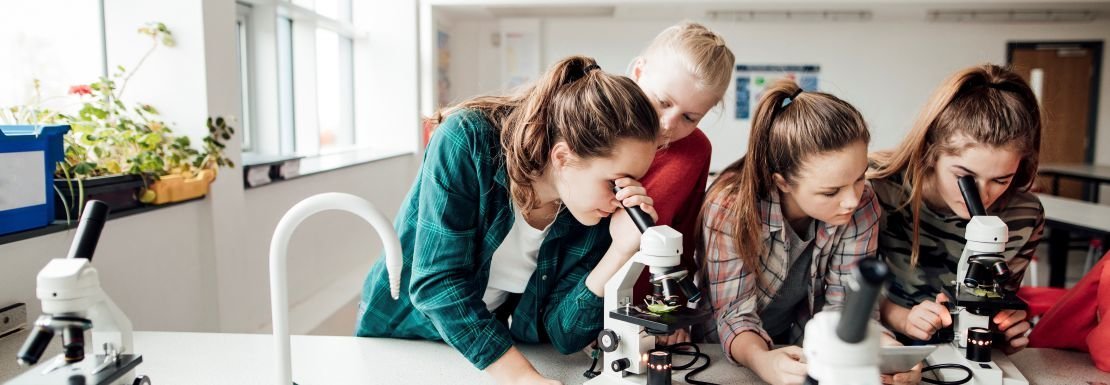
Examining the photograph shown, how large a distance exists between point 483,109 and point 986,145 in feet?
3.38

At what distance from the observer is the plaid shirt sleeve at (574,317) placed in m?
1.29

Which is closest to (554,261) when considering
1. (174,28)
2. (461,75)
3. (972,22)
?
(174,28)

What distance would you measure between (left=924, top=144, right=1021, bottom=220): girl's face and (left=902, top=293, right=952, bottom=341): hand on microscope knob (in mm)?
224

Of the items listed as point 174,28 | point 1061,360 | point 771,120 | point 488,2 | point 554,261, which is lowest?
point 1061,360

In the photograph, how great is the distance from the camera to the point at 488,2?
4.55 m

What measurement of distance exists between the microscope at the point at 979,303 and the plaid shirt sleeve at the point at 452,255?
803 millimetres

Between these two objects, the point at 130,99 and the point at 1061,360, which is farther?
the point at 130,99

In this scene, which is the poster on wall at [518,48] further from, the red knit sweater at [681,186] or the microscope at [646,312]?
the microscope at [646,312]

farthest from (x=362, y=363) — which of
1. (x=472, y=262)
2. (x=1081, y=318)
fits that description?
(x=1081, y=318)

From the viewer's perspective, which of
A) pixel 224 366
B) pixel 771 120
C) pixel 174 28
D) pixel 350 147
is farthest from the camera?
pixel 350 147

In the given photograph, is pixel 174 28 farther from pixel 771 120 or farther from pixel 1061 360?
pixel 1061 360

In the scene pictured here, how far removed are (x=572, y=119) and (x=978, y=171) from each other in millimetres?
891

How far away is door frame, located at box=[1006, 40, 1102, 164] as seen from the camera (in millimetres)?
5816

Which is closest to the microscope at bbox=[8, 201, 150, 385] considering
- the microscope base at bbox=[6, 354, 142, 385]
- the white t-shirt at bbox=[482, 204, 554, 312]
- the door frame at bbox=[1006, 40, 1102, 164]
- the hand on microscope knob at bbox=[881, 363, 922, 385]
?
the microscope base at bbox=[6, 354, 142, 385]
